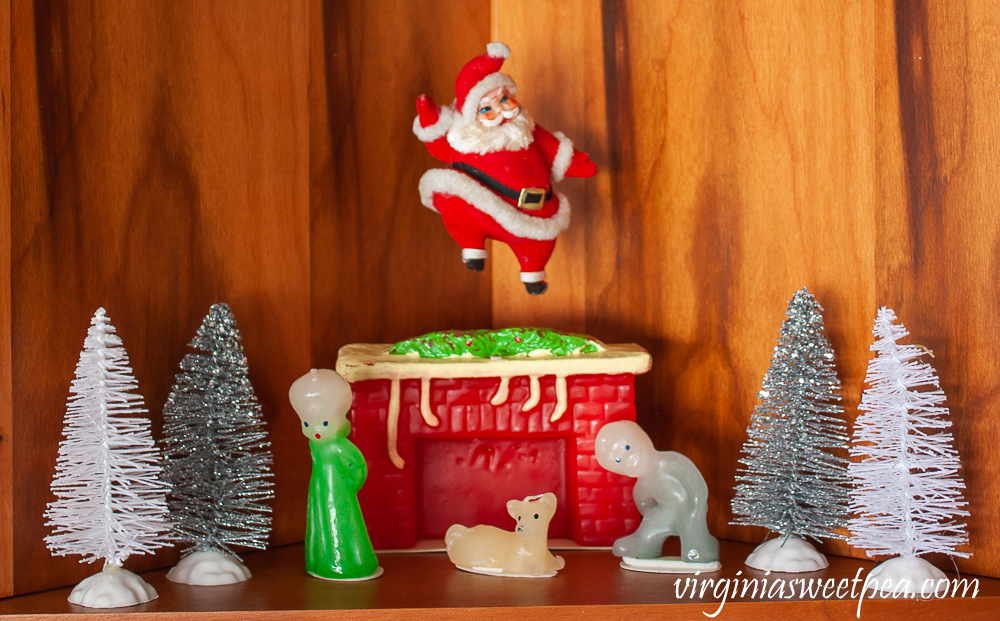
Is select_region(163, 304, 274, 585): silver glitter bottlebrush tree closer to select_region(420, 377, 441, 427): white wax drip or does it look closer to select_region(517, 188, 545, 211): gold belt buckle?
select_region(420, 377, 441, 427): white wax drip

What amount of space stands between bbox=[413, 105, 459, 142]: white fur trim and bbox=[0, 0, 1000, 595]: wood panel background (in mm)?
154

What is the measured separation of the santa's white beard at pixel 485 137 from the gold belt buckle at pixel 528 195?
0.06 m

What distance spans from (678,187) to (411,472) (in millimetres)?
542

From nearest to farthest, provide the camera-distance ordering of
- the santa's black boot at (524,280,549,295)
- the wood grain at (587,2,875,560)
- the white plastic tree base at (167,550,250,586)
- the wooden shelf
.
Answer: the wooden shelf → the white plastic tree base at (167,550,250,586) → the wood grain at (587,2,875,560) → the santa's black boot at (524,280,549,295)

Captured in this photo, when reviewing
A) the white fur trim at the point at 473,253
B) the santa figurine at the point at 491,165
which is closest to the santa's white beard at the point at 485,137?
the santa figurine at the point at 491,165

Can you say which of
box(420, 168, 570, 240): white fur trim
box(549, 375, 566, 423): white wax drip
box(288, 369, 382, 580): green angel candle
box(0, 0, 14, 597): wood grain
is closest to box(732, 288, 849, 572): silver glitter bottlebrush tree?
box(549, 375, 566, 423): white wax drip

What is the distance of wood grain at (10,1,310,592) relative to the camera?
0.99 metres

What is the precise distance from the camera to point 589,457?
1.18m

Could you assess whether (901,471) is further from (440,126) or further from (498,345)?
(440,126)

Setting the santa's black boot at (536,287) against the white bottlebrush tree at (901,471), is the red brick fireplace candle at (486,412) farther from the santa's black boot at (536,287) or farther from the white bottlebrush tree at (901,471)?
the white bottlebrush tree at (901,471)

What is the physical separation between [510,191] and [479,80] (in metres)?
0.15

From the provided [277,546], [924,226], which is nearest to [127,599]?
[277,546]

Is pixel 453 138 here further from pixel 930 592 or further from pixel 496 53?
pixel 930 592

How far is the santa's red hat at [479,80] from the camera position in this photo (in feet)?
3.93
